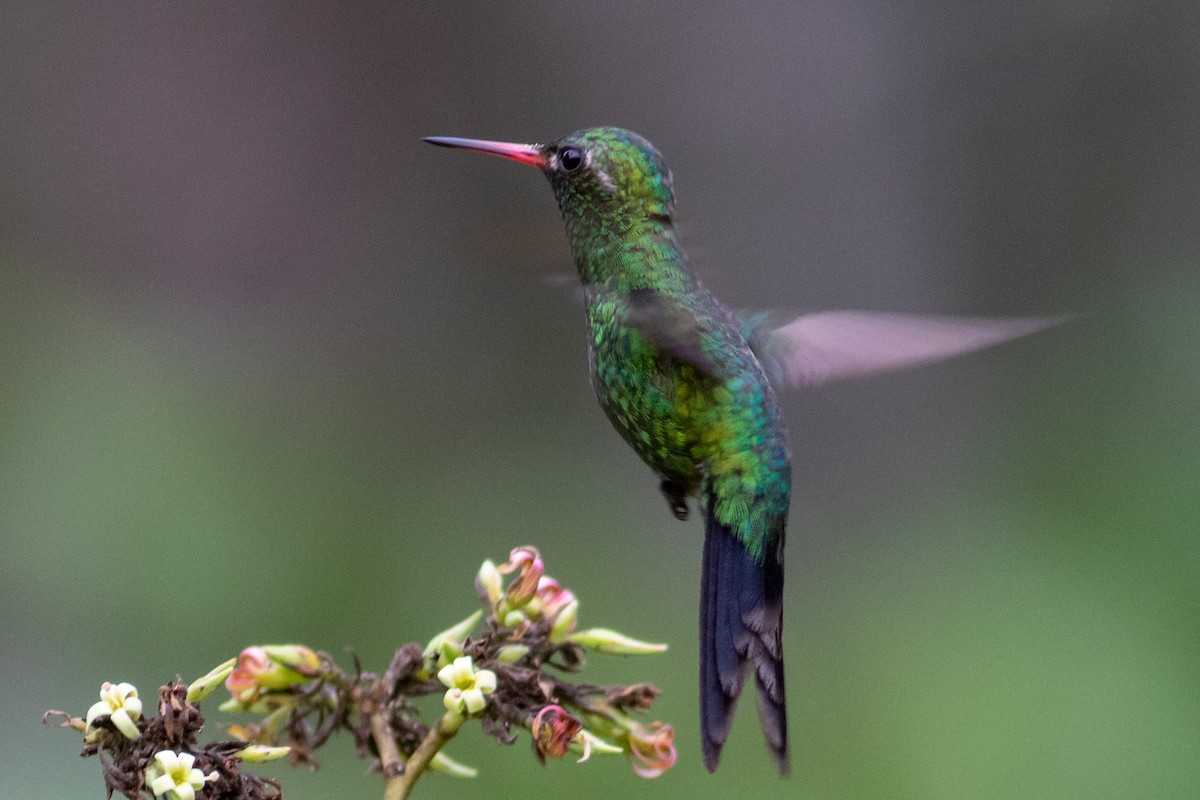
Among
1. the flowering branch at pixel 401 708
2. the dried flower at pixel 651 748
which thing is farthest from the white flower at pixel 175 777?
the dried flower at pixel 651 748

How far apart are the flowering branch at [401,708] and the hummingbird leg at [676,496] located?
0.43 metres

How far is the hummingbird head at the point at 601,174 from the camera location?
2812mm

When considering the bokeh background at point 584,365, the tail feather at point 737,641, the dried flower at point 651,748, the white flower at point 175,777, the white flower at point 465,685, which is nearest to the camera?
the white flower at point 175,777

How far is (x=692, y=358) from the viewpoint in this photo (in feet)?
8.66

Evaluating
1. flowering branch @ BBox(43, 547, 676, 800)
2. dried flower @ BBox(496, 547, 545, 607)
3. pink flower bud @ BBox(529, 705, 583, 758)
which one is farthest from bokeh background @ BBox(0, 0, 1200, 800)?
pink flower bud @ BBox(529, 705, 583, 758)

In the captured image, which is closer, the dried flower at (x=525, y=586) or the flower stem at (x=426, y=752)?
the flower stem at (x=426, y=752)

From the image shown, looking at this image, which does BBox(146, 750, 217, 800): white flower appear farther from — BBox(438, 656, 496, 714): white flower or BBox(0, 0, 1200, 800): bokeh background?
BBox(0, 0, 1200, 800): bokeh background

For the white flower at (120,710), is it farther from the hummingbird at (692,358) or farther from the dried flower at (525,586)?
the hummingbird at (692,358)

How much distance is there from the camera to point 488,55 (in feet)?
27.6

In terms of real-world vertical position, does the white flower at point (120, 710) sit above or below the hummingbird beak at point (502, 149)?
below

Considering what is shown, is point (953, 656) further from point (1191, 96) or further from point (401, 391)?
point (1191, 96)

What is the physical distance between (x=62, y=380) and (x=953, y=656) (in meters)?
3.95

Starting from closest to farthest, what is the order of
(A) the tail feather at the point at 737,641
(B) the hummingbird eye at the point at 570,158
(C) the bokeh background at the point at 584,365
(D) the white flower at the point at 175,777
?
1. (D) the white flower at the point at 175,777
2. (A) the tail feather at the point at 737,641
3. (B) the hummingbird eye at the point at 570,158
4. (C) the bokeh background at the point at 584,365

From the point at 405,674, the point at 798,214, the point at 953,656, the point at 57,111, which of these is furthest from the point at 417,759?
the point at 57,111
